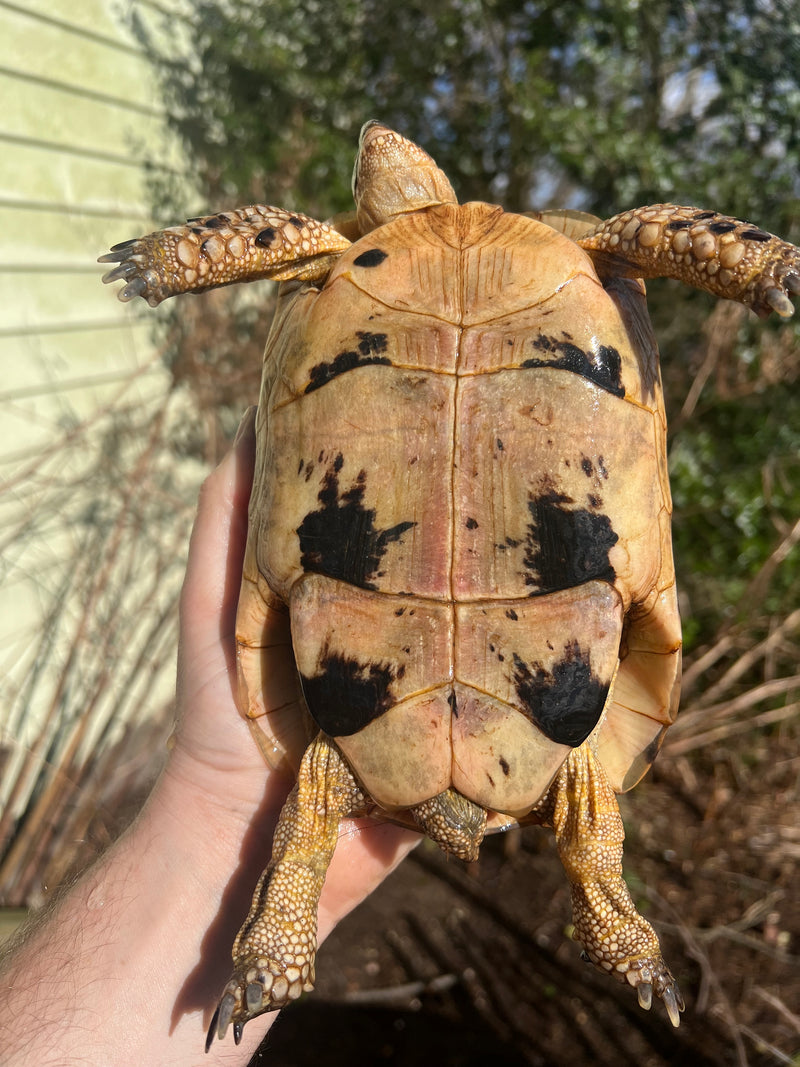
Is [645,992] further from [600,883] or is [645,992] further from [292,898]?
[292,898]

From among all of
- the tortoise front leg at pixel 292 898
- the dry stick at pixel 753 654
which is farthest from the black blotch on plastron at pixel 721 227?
the dry stick at pixel 753 654

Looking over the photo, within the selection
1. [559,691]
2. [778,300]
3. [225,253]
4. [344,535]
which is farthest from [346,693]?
[778,300]

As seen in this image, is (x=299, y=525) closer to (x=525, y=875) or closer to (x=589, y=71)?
(x=525, y=875)

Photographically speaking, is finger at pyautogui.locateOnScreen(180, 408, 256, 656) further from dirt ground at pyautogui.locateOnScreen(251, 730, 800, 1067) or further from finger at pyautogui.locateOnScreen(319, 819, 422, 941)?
dirt ground at pyautogui.locateOnScreen(251, 730, 800, 1067)

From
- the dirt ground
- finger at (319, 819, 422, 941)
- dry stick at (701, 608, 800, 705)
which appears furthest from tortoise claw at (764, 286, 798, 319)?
the dirt ground

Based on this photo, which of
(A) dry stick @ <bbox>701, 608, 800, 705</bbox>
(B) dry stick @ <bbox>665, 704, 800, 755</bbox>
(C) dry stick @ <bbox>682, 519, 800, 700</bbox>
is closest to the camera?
(C) dry stick @ <bbox>682, 519, 800, 700</bbox>

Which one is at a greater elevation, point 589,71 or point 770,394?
point 589,71

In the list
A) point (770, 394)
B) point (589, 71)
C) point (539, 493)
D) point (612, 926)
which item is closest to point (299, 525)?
point (539, 493)
